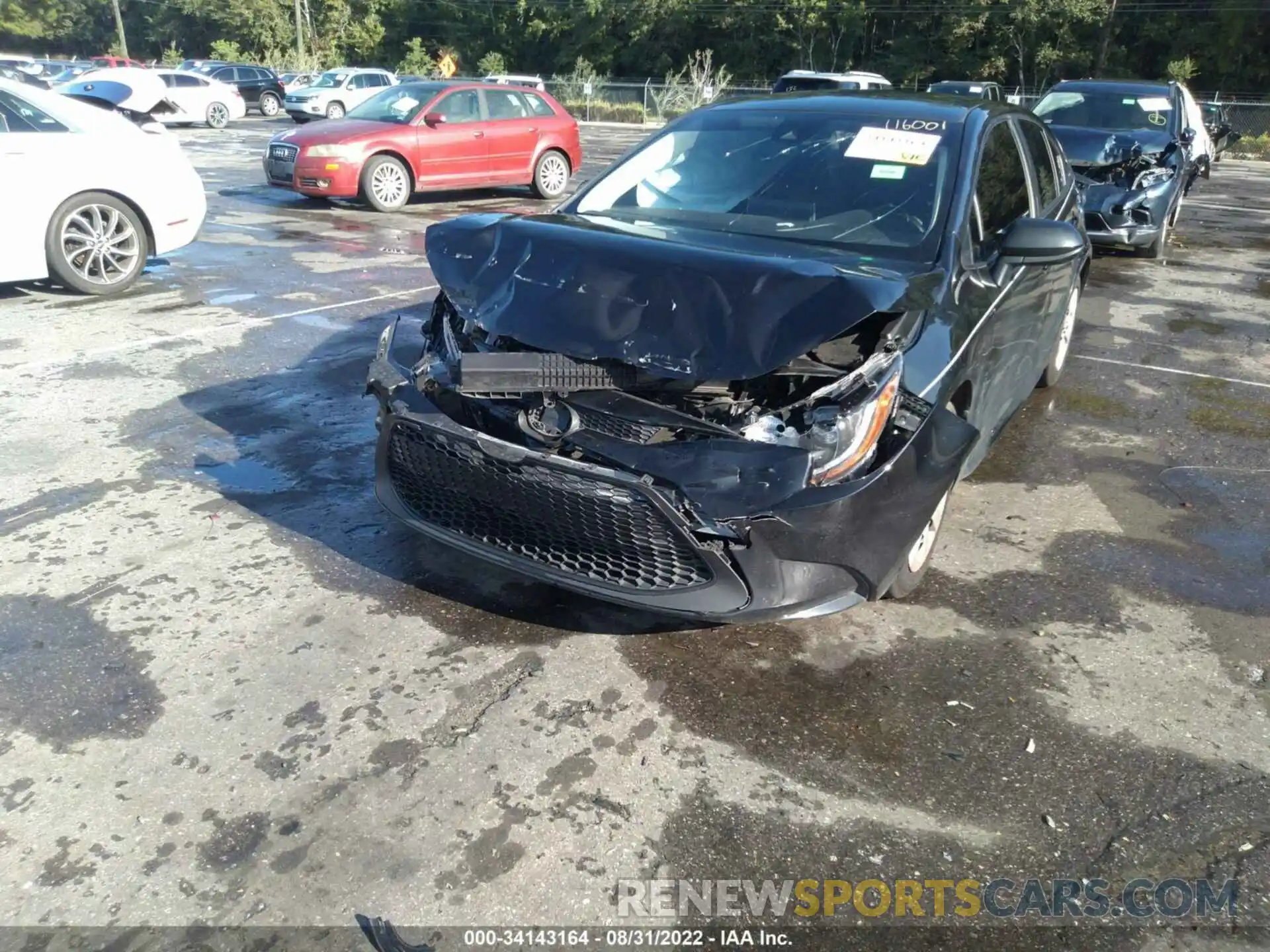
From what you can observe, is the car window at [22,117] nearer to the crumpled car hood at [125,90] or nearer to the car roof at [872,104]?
the car roof at [872,104]

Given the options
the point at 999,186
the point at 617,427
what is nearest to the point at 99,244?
the point at 617,427

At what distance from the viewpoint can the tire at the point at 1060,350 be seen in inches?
228

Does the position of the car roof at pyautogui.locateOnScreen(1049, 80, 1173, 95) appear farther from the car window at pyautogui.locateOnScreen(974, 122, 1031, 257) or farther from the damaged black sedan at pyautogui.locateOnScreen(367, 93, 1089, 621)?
the damaged black sedan at pyautogui.locateOnScreen(367, 93, 1089, 621)

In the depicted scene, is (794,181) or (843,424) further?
(794,181)

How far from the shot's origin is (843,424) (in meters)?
2.82

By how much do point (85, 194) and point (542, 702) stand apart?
645 centimetres

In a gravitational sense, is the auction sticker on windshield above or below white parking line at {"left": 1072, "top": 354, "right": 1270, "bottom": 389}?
above

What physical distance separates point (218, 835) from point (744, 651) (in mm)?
1674

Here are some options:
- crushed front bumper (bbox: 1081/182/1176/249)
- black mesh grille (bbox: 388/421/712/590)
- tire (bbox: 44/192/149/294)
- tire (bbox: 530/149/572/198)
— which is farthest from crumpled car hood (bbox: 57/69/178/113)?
black mesh grille (bbox: 388/421/712/590)

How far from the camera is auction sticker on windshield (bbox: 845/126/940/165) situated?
3967mm

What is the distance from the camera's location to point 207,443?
4.82 m

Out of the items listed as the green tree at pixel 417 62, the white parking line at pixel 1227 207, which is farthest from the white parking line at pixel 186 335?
the green tree at pixel 417 62

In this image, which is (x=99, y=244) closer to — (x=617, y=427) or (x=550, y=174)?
(x=617, y=427)

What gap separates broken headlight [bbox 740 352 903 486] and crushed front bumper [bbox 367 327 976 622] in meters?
0.06
